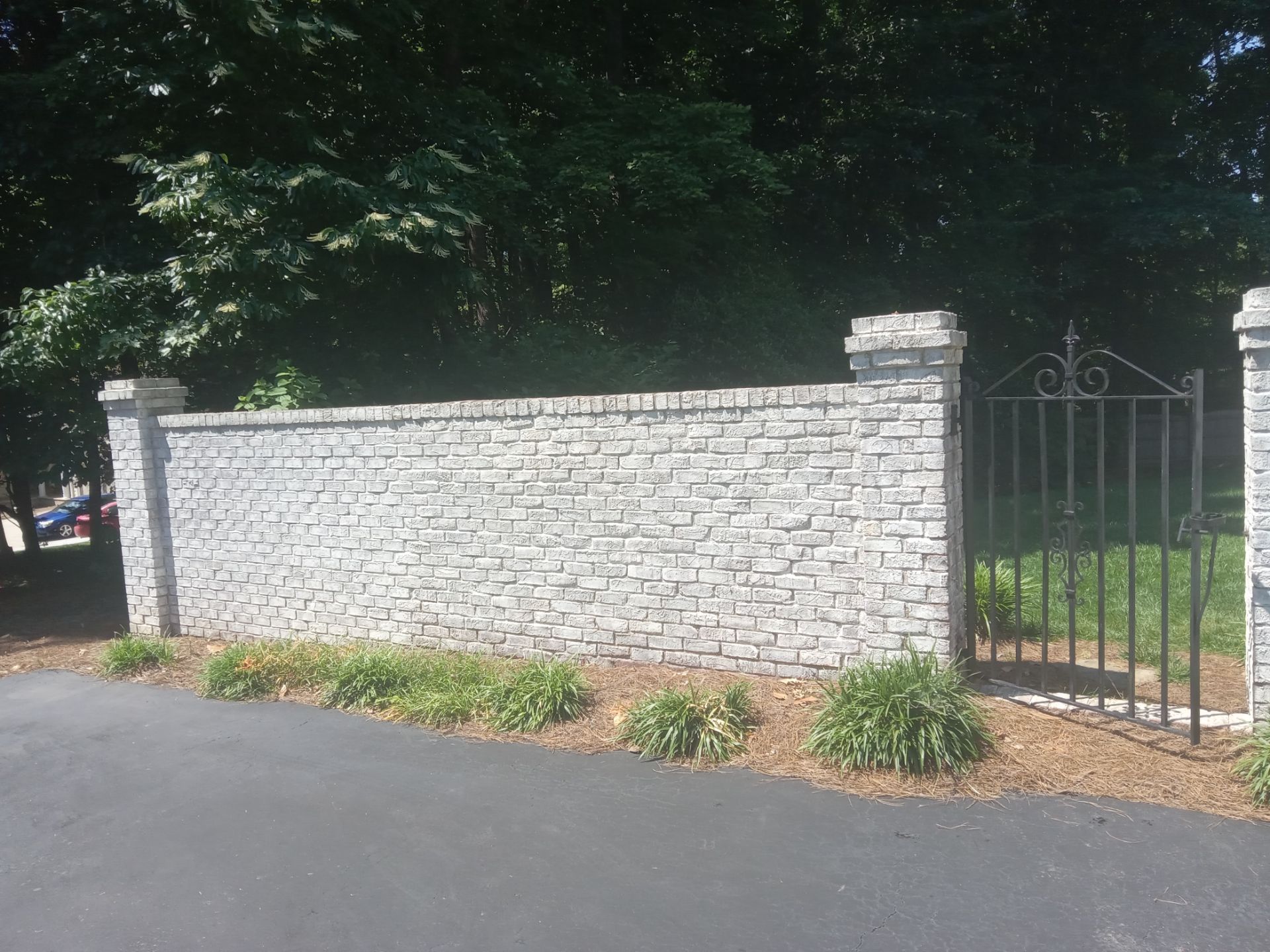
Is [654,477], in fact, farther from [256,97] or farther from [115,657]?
[256,97]

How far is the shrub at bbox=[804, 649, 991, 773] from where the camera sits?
510 cm

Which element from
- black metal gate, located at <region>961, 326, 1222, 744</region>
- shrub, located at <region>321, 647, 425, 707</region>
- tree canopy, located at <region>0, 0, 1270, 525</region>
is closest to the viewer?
black metal gate, located at <region>961, 326, 1222, 744</region>

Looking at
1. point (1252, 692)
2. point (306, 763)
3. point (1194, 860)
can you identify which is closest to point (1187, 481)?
point (1252, 692)

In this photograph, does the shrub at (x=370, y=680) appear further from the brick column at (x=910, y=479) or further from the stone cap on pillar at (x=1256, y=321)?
the stone cap on pillar at (x=1256, y=321)

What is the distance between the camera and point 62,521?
26.7 metres

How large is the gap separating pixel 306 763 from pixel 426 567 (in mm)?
2062

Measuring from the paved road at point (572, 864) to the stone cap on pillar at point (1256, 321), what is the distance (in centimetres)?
222

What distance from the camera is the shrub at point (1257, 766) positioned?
4.56m

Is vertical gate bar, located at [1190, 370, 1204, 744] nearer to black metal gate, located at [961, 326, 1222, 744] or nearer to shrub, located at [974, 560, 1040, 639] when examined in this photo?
→ black metal gate, located at [961, 326, 1222, 744]

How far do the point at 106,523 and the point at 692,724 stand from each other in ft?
63.3

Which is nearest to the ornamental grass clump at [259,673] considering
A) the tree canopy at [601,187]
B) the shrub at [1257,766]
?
the tree canopy at [601,187]

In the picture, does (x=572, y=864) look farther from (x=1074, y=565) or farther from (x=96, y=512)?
(x=96, y=512)

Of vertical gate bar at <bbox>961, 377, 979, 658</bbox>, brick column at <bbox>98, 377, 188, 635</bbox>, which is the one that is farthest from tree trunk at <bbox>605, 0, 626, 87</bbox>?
vertical gate bar at <bbox>961, 377, 979, 658</bbox>

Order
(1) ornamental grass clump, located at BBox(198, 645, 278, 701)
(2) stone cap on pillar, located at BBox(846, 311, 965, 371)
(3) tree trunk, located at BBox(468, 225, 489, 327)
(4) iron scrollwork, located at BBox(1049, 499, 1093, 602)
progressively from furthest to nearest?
1. (3) tree trunk, located at BBox(468, 225, 489, 327)
2. (1) ornamental grass clump, located at BBox(198, 645, 278, 701)
3. (2) stone cap on pillar, located at BBox(846, 311, 965, 371)
4. (4) iron scrollwork, located at BBox(1049, 499, 1093, 602)
